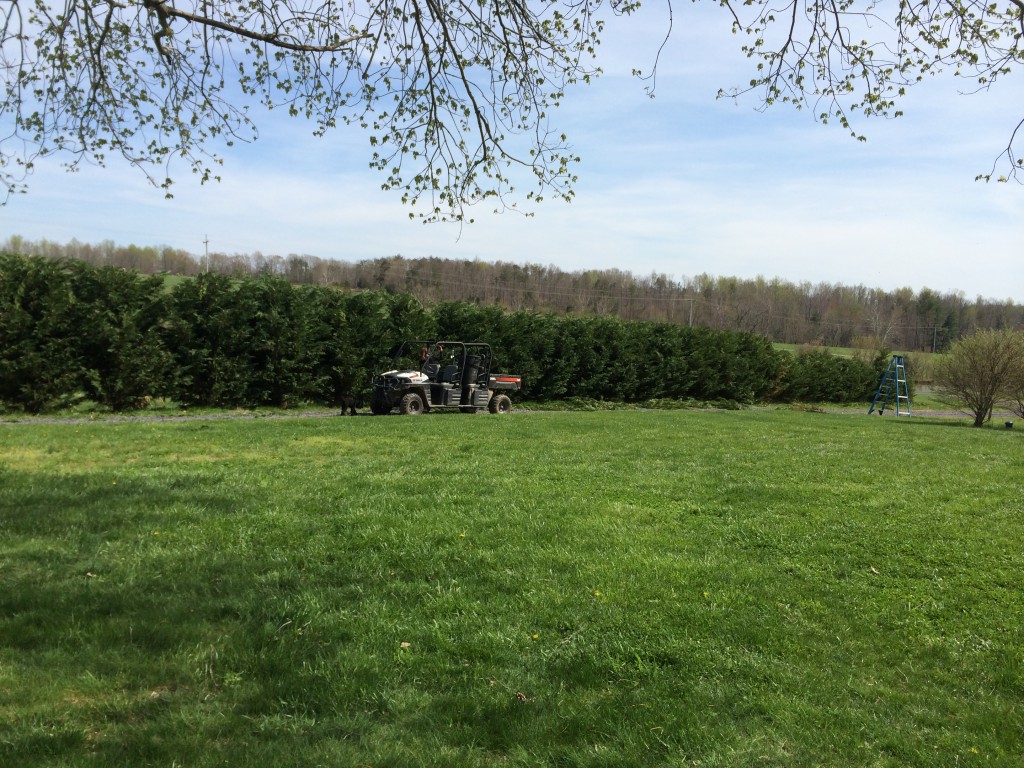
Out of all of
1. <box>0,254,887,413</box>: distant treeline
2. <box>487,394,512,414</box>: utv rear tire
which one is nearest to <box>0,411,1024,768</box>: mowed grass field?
<box>0,254,887,413</box>: distant treeline

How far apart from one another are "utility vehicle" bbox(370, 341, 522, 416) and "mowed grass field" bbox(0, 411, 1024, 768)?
8.49m

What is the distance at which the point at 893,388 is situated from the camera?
100 feet

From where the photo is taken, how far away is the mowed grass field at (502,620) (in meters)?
2.71

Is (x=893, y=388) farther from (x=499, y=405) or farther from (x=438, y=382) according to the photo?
(x=438, y=382)

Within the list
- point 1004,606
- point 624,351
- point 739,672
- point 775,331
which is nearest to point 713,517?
point 1004,606

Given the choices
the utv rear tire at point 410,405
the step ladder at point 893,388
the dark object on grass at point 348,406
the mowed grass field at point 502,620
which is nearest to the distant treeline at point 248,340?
the dark object on grass at point 348,406

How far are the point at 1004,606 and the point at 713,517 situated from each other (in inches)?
87.2

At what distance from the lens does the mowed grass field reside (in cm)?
271

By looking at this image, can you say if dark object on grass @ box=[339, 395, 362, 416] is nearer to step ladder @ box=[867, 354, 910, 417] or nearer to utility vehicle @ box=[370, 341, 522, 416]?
utility vehicle @ box=[370, 341, 522, 416]

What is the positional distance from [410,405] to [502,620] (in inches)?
497

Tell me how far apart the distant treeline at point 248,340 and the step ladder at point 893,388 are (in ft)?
29.5

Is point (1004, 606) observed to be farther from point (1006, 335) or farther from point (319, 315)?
point (1006, 335)

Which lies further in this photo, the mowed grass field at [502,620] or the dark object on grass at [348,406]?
the dark object on grass at [348,406]

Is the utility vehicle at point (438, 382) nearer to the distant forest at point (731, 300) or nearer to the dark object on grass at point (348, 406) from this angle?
the dark object on grass at point (348, 406)
